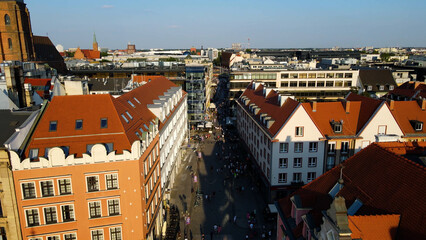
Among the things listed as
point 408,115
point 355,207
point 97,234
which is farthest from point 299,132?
point 97,234

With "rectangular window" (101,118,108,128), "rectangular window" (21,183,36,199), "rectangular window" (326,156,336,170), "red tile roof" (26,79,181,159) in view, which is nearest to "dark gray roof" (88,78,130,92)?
"red tile roof" (26,79,181,159)

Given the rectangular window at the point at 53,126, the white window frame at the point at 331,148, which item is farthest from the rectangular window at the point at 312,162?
the rectangular window at the point at 53,126

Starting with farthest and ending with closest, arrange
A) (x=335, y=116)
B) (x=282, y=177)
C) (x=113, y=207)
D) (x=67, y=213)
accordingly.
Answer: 1. (x=335, y=116)
2. (x=282, y=177)
3. (x=113, y=207)
4. (x=67, y=213)

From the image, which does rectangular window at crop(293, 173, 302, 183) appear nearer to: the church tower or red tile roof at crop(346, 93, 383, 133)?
red tile roof at crop(346, 93, 383, 133)

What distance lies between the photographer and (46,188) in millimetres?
29156

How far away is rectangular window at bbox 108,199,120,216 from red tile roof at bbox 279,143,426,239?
16.4 m

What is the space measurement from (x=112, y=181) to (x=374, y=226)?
2317cm

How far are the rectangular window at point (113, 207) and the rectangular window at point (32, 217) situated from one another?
21.2 ft

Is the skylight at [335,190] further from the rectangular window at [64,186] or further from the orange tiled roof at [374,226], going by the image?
the rectangular window at [64,186]

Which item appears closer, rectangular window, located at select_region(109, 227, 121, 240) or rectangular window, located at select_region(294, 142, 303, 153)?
rectangular window, located at select_region(109, 227, 121, 240)

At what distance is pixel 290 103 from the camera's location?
49.8 meters

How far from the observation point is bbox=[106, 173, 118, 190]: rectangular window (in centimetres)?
3059

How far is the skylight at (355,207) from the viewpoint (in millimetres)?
20250

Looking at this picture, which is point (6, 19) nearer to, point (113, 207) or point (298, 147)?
point (113, 207)
